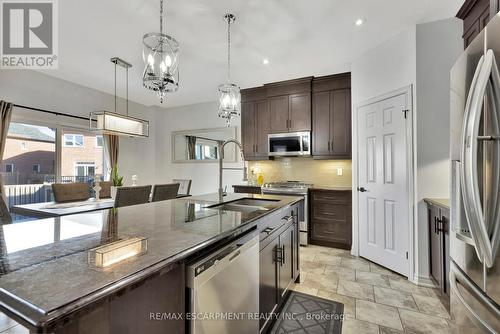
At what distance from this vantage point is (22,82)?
138 inches

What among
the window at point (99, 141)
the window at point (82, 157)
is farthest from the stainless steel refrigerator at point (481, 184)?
the window at point (99, 141)

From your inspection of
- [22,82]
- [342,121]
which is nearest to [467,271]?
[342,121]

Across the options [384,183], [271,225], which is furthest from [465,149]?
[384,183]

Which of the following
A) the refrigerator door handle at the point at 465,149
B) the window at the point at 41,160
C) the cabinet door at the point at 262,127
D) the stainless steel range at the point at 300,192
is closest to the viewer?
the refrigerator door handle at the point at 465,149

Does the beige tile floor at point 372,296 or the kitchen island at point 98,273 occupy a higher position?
the kitchen island at point 98,273

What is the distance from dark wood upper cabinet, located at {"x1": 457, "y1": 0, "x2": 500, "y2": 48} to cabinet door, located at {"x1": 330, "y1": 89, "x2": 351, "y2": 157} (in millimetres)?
1497

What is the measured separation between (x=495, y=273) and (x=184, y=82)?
4.36 metres

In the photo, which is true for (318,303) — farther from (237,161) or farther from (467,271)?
(237,161)

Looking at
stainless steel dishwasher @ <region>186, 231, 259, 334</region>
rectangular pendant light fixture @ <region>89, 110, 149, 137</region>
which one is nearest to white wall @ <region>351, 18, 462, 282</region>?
stainless steel dishwasher @ <region>186, 231, 259, 334</region>

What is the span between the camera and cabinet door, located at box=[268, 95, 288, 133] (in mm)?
4113

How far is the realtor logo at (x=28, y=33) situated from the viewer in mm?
2285

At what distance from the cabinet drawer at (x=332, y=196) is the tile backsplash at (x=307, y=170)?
536 millimetres

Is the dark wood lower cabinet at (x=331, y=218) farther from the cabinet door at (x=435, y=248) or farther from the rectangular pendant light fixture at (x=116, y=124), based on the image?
the rectangular pendant light fixture at (x=116, y=124)

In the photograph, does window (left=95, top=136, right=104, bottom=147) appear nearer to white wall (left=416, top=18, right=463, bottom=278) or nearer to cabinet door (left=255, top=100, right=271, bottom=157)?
cabinet door (left=255, top=100, right=271, bottom=157)
